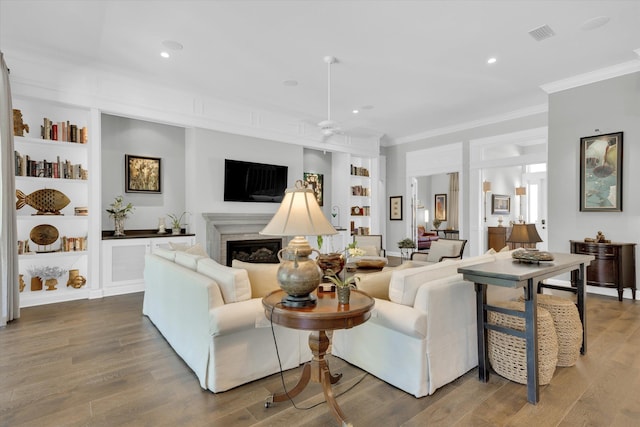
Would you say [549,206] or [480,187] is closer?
[549,206]

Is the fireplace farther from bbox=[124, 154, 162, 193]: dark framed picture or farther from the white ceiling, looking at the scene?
the white ceiling

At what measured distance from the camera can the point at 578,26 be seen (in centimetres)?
365

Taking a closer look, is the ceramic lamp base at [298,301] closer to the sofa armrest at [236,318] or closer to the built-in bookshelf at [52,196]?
the sofa armrest at [236,318]

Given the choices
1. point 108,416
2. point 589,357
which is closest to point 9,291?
point 108,416

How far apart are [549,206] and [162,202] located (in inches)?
255

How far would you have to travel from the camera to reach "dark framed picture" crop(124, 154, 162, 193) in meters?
5.49

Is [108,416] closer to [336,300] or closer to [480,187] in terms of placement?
[336,300]

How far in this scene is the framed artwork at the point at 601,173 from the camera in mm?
4707

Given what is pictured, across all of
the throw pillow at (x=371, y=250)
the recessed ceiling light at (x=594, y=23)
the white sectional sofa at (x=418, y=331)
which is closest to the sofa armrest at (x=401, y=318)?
the white sectional sofa at (x=418, y=331)

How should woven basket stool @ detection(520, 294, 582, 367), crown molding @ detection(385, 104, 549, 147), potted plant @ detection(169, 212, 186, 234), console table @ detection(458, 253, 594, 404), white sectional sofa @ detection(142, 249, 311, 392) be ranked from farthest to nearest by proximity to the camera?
1. crown molding @ detection(385, 104, 549, 147)
2. potted plant @ detection(169, 212, 186, 234)
3. woven basket stool @ detection(520, 294, 582, 367)
4. white sectional sofa @ detection(142, 249, 311, 392)
5. console table @ detection(458, 253, 594, 404)

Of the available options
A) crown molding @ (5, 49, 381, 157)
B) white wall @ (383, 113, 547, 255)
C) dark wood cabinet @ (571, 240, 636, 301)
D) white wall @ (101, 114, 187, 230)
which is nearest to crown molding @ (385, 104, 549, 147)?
white wall @ (383, 113, 547, 255)

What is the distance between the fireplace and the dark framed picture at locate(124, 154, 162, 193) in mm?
1611

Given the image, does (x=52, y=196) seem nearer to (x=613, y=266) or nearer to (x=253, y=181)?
(x=253, y=181)

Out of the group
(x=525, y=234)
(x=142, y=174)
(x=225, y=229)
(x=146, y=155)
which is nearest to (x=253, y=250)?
(x=225, y=229)
